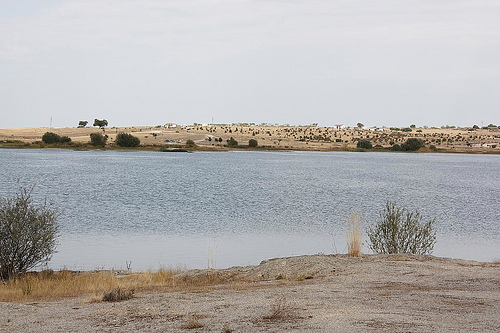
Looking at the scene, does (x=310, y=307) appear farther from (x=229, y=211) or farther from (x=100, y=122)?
(x=100, y=122)

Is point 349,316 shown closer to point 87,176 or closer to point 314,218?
point 314,218

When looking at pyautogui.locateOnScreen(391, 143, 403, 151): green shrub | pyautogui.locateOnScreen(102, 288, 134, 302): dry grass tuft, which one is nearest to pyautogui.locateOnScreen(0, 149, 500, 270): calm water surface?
pyautogui.locateOnScreen(102, 288, 134, 302): dry grass tuft

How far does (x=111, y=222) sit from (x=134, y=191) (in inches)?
571

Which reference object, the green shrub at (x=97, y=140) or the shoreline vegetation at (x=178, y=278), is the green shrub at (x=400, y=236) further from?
the green shrub at (x=97, y=140)

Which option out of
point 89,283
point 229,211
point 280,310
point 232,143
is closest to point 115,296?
point 89,283

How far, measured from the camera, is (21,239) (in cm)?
1500

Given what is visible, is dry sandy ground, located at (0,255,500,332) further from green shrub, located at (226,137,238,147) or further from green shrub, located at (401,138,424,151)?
green shrub, located at (401,138,424,151)

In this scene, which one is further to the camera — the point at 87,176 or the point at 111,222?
the point at 87,176

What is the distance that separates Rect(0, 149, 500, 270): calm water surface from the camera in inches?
832

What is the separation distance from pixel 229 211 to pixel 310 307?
2225 centimetres

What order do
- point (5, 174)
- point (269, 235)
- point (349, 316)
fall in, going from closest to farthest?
1. point (349, 316)
2. point (269, 235)
3. point (5, 174)

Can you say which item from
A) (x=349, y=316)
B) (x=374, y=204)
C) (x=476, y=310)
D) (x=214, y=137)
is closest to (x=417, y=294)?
(x=476, y=310)

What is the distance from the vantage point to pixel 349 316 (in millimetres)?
9281

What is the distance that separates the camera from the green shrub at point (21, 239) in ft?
49.3
